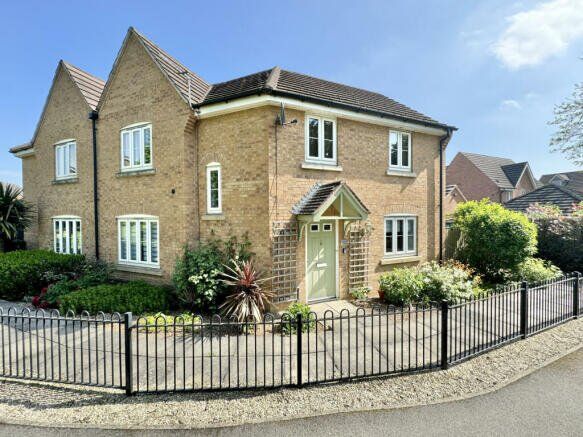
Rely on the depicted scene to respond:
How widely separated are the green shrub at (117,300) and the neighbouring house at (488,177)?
106 feet

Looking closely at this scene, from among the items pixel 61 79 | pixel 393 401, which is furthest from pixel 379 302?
pixel 61 79

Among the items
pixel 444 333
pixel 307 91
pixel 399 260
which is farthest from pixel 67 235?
pixel 444 333

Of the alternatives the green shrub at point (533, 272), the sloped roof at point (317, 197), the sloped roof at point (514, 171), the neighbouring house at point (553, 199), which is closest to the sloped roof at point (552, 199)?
the neighbouring house at point (553, 199)

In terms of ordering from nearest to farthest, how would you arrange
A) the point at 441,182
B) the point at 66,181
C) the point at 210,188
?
1. the point at 210,188
2. the point at 441,182
3. the point at 66,181

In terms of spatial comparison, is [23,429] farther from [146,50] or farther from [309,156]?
[146,50]

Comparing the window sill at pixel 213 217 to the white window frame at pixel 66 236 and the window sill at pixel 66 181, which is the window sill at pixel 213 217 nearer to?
the white window frame at pixel 66 236

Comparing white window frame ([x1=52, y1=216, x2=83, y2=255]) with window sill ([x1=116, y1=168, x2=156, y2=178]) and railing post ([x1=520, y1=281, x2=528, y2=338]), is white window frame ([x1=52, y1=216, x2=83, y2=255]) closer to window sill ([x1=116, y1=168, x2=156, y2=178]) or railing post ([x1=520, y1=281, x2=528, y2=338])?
window sill ([x1=116, y1=168, x2=156, y2=178])

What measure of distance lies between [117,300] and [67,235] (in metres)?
7.61

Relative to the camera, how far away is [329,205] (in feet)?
31.4

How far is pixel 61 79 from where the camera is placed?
50.9 ft

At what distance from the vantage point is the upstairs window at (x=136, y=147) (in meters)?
12.1

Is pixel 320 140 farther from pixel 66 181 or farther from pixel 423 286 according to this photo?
pixel 66 181

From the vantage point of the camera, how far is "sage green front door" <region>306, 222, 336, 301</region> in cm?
1034

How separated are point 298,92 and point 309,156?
185cm
